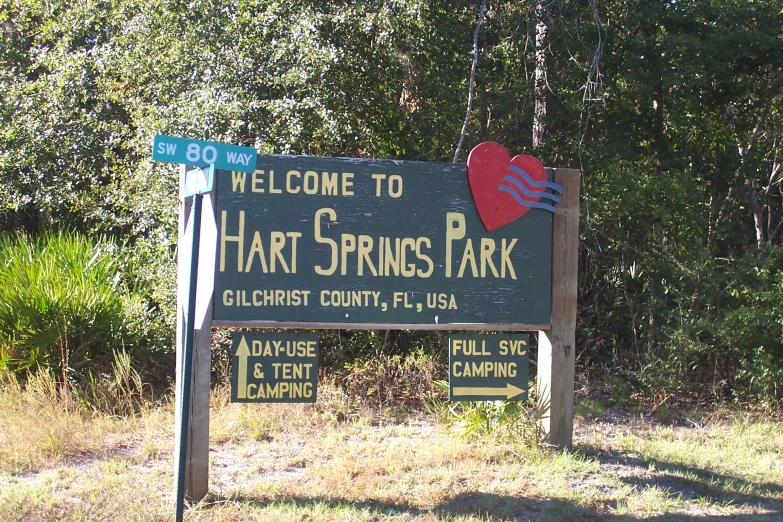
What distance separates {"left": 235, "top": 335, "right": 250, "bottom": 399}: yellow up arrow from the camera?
489 cm

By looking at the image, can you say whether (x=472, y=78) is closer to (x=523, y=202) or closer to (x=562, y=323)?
(x=523, y=202)

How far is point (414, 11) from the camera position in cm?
752

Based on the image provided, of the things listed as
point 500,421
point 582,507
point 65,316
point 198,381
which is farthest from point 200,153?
point 65,316

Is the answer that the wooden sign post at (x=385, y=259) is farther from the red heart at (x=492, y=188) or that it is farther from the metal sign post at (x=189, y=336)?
the metal sign post at (x=189, y=336)

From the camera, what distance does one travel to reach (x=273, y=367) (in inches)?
196

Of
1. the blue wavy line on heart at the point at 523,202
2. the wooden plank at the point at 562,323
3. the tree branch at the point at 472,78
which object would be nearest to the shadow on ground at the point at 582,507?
the wooden plank at the point at 562,323

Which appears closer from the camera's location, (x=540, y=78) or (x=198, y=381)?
(x=198, y=381)

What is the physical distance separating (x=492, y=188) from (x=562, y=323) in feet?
3.62

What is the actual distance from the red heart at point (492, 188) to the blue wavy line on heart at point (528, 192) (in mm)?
17

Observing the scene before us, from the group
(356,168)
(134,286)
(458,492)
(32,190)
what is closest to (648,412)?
(458,492)

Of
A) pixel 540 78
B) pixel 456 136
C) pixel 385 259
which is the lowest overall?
pixel 385 259

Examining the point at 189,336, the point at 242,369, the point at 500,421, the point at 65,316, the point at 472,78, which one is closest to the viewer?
the point at 189,336

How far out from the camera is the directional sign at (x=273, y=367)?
4906mm

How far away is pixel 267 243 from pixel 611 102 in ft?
16.7
